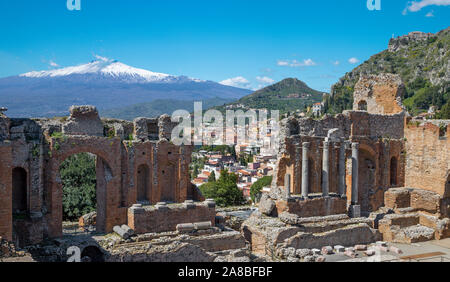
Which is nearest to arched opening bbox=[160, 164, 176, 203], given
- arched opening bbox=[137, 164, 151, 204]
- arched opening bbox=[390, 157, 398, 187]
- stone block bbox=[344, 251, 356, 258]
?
arched opening bbox=[137, 164, 151, 204]

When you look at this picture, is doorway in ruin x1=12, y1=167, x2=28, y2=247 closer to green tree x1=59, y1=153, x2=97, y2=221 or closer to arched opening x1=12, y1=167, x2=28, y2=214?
arched opening x1=12, y1=167, x2=28, y2=214

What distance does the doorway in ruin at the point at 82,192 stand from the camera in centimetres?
1895

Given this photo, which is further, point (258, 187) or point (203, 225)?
point (258, 187)

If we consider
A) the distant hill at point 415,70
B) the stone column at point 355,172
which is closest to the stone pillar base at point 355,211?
the stone column at point 355,172

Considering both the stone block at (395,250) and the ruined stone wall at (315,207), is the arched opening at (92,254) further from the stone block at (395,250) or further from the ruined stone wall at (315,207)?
the stone block at (395,250)

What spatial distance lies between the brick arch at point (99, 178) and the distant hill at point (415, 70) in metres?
69.5

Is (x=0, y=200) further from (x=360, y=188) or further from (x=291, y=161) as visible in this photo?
(x=360, y=188)

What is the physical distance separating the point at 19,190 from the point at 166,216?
632cm

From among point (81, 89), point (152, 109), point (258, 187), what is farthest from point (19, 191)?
point (81, 89)

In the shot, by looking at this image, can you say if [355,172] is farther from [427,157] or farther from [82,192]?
[82,192]

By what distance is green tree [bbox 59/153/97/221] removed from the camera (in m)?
27.3

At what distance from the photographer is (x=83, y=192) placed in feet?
92.5

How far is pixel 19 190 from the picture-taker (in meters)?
17.1

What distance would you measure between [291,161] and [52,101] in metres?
78.4
